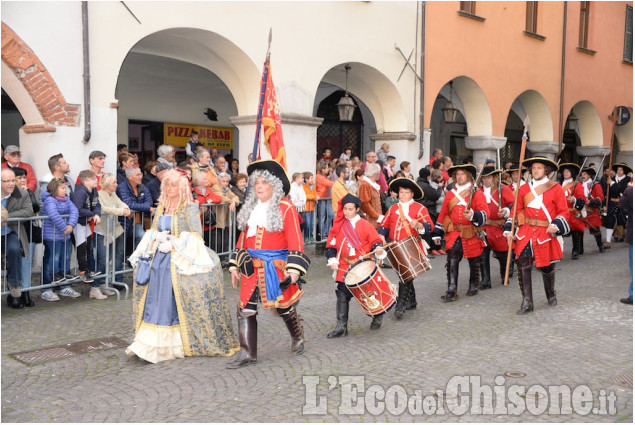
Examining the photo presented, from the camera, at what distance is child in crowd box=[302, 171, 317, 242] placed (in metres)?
11.7

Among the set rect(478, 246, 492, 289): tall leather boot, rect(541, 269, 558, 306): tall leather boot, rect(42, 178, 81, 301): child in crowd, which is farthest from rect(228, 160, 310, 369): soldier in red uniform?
rect(478, 246, 492, 289): tall leather boot

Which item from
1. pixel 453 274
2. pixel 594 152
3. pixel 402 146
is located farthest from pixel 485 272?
pixel 594 152

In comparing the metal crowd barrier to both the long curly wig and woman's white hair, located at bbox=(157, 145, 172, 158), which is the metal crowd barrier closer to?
woman's white hair, located at bbox=(157, 145, 172, 158)

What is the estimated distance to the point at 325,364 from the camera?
568 centimetres

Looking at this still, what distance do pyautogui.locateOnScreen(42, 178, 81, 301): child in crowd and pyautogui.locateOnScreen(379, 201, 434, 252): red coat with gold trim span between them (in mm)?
3666

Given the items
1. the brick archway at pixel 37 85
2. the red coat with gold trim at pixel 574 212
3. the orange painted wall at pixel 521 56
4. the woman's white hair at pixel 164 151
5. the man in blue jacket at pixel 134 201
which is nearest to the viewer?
the brick archway at pixel 37 85

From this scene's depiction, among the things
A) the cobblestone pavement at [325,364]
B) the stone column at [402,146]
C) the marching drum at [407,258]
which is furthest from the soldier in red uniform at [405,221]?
the stone column at [402,146]

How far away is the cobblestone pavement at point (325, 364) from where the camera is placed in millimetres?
4586

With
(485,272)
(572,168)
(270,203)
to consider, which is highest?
(572,168)

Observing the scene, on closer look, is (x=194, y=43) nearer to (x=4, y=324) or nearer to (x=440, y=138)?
(x=4, y=324)

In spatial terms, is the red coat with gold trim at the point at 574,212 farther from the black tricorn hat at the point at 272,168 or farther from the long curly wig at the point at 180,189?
the long curly wig at the point at 180,189

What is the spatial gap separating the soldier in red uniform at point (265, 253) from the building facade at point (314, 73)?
4638 millimetres

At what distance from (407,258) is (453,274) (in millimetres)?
1418

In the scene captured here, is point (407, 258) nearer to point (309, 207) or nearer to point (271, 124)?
point (271, 124)
